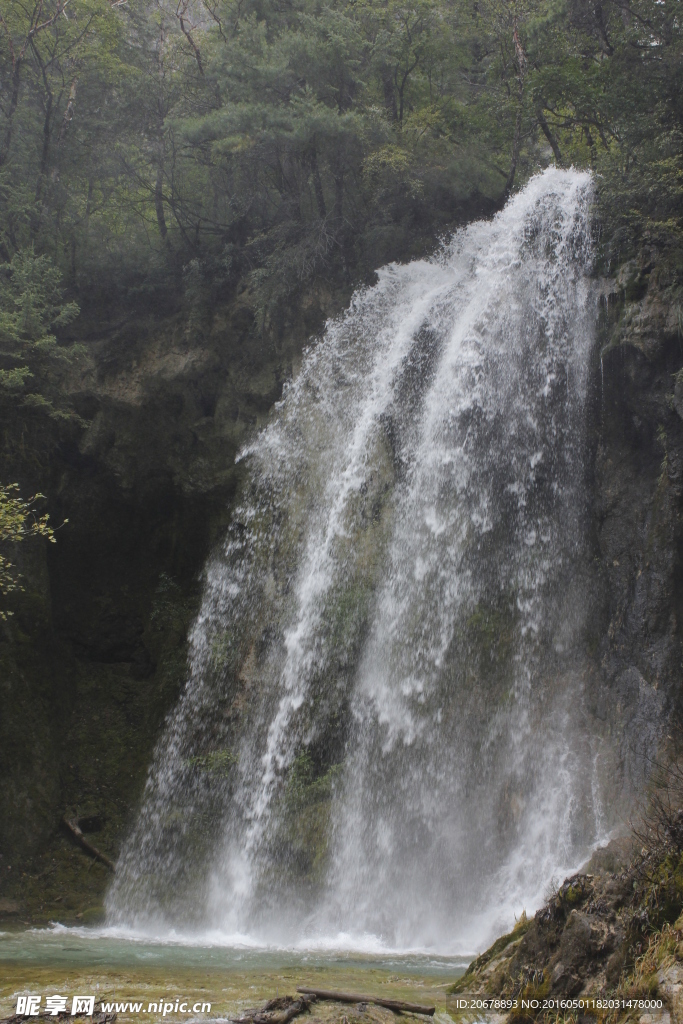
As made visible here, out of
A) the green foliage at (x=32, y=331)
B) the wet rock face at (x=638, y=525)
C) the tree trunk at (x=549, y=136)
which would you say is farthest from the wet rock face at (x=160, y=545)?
the tree trunk at (x=549, y=136)

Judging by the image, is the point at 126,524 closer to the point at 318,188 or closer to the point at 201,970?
the point at 318,188

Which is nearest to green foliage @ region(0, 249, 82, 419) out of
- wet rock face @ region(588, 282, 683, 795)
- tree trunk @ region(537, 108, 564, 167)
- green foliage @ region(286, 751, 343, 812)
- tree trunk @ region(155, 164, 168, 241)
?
tree trunk @ region(155, 164, 168, 241)

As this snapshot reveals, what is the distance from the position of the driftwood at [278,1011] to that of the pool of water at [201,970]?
98mm

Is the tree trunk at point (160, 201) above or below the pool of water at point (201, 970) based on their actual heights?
above

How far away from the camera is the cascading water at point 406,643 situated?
945 cm

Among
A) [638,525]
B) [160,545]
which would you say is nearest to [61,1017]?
[638,525]

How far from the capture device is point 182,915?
9.79 m

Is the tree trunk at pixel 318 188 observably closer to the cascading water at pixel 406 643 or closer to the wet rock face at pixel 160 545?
the wet rock face at pixel 160 545

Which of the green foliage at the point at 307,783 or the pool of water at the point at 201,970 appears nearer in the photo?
the pool of water at the point at 201,970

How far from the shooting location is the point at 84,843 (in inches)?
443

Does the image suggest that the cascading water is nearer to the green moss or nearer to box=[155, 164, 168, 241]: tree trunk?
the green moss

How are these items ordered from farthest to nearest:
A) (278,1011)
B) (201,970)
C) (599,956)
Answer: (201,970)
(599,956)
(278,1011)

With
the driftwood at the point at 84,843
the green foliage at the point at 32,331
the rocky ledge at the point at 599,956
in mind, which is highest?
the green foliage at the point at 32,331

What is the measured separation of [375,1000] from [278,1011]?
1.94 feet
